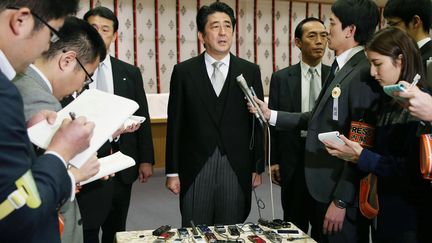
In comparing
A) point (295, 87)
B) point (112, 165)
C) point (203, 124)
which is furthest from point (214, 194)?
point (295, 87)

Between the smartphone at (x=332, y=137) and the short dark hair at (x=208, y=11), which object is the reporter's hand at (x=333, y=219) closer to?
the smartphone at (x=332, y=137)

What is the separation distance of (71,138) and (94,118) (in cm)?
22

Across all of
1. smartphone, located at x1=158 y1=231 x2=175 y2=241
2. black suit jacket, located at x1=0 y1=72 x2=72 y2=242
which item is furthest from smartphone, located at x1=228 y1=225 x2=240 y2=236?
black suit jacket, located at x1=0 y1=72 x2=72 y2=242

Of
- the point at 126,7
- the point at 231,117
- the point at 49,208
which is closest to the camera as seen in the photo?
the point at 49,208

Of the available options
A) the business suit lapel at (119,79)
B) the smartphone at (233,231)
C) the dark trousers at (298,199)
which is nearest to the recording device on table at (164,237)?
the smartphone at (233,231)

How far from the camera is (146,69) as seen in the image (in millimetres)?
5793

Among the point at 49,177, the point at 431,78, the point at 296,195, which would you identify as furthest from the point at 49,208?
the point at 296,195

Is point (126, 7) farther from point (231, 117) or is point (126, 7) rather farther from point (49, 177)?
point (49, 177)

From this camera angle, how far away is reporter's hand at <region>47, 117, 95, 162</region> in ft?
2.95

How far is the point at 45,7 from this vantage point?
85 cm

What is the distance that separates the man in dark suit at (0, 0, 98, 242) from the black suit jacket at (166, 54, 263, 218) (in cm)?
120

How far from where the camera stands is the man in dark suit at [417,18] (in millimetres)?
2178

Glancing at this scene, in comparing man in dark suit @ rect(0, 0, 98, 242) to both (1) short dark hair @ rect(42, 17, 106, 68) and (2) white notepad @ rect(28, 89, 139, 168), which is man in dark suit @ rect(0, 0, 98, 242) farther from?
(1) short dark hair @ rect(42, 17, 106, 68)

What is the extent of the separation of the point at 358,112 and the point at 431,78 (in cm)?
37
